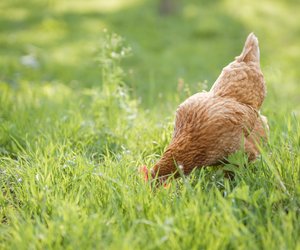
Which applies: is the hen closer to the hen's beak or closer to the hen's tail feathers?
the hen's beak

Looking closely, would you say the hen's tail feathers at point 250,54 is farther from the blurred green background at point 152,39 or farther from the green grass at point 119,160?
the blurred green background at point 152,39

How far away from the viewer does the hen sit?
3023 millimetres

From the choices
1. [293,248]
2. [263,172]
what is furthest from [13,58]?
[293,248]

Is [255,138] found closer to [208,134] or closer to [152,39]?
[208,134]

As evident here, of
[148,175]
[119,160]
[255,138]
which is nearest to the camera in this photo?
[148,175]

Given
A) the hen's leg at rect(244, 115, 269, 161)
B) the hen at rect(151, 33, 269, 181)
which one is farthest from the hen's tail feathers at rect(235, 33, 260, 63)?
the hen's leg at rect(244, 115, 269, 161)

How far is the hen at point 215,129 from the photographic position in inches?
119

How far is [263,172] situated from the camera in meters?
2.93

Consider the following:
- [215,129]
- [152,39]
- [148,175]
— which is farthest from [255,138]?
[152,39]

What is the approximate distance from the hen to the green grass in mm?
114

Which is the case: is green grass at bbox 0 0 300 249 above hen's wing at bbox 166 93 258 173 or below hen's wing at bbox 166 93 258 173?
below

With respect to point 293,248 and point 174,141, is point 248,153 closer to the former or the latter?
point 174,141

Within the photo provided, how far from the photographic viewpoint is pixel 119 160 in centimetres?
347

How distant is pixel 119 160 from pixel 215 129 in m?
0.85
